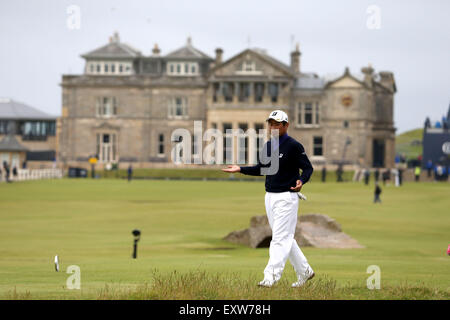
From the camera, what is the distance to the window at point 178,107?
9769cm

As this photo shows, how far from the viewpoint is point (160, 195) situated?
5338 cm

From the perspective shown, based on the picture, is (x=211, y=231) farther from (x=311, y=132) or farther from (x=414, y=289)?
(x=311, y=132)

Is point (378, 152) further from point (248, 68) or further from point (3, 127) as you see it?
point (3, 127)

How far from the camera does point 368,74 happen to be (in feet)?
313

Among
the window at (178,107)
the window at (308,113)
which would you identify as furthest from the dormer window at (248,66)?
the window at (178,107)

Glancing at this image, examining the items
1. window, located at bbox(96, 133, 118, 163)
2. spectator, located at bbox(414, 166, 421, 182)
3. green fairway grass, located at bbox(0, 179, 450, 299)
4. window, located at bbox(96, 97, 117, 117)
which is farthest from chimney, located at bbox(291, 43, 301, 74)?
green fairway grass, located at bbox(0, 179, 450, 299)

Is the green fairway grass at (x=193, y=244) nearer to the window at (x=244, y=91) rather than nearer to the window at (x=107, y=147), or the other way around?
the window at (x=244, y=91)

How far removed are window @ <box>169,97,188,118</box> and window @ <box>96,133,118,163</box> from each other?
6965 mm

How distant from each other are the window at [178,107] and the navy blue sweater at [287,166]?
86.0m

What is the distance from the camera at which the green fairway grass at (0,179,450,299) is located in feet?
38.4

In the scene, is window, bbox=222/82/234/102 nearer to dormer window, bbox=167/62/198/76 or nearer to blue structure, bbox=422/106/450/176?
dormer window, bbox=167/62/198/76

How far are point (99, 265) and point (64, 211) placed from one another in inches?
898

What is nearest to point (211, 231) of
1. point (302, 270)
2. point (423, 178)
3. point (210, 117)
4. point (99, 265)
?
point (99, 265)

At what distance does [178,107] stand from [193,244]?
233 ft
